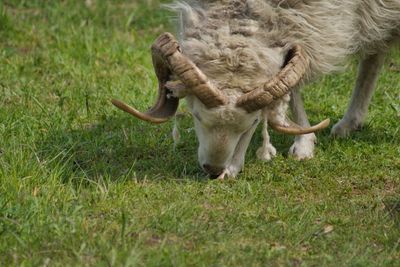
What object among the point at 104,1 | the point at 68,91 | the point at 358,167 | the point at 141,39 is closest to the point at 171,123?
the point at 68,91

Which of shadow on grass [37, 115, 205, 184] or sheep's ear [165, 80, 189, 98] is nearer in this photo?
sheep's ear [165, 80, 189, 98]

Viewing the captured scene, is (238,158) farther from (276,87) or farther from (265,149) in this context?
(276,87)

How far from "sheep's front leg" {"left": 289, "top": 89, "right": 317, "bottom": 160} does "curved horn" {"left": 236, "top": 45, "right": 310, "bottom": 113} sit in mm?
909

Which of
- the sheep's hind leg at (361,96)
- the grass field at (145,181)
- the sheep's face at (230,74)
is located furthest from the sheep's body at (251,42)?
the sheep's hind leg at (361,96)

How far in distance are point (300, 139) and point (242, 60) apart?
1336 mm

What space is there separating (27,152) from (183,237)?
150cm

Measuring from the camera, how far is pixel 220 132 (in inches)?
217

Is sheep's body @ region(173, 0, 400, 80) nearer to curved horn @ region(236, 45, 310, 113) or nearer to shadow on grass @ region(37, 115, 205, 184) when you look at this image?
curved horn @ region(236, 45, 310, 113)

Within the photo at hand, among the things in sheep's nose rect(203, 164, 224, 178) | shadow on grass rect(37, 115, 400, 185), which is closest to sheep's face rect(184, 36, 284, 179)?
sheep's nose rect(203, 164, 224, 178)

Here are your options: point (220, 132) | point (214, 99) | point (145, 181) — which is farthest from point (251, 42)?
A: point (145, 181)

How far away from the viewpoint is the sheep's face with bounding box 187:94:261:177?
5406mm

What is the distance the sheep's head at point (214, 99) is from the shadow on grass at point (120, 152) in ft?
1.30

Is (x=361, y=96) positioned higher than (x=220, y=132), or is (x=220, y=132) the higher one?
(x=220, y=132)

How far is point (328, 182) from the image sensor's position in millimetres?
5957
